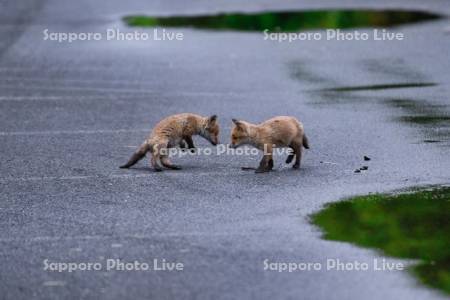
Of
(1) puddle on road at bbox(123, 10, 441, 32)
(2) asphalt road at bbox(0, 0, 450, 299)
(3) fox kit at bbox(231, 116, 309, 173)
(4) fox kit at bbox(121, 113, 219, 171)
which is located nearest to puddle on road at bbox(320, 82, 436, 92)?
(2) asphalt road at bbox(0, 0, 450, 299)

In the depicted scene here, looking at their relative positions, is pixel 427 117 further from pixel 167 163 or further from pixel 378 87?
pixel 167 163

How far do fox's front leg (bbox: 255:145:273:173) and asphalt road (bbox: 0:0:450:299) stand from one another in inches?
3.7

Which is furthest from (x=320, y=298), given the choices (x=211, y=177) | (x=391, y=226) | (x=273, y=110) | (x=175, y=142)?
(x=273, y=110)

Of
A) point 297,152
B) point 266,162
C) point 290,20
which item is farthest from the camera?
point 290,20

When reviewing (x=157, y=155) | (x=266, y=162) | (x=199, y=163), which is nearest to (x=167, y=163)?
(x=157, y=155)

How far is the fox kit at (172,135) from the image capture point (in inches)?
484

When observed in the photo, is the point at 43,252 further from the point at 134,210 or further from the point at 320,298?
the point at 320,298

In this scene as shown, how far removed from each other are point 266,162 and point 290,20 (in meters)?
15.9

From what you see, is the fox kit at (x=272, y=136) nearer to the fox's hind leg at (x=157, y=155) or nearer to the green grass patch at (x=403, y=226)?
the fox's hind leg at (x=157, y=155)

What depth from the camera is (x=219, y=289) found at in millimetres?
7871

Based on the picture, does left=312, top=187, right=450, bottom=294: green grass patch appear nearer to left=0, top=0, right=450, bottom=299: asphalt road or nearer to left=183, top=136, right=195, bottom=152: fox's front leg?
left=0, top=0, right=450, bottom=299: asphalt road

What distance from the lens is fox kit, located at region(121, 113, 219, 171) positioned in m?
12.3

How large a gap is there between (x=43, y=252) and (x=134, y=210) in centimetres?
147

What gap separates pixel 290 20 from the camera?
27453 mm
